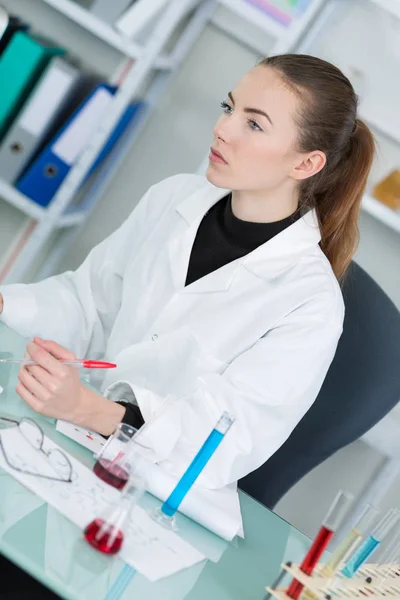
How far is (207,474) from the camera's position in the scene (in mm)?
1222

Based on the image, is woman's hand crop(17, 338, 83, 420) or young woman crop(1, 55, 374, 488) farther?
young woman crop(1, 55, 374, 488)

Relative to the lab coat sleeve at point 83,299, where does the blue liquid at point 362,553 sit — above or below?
above

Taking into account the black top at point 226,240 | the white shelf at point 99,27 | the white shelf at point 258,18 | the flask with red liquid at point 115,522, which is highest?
the white shelf at point 258,18

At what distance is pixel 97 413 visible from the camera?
1.18 metres

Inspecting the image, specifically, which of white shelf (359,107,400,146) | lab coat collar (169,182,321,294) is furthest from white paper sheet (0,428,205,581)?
white shelf (359,107,400,146)

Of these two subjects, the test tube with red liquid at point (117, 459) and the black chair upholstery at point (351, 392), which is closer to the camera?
the test tube with red liquid at point (117, 459)

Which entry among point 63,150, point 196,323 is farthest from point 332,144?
point 63,150

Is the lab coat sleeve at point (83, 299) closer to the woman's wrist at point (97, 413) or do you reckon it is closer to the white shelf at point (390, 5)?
the woman's wrist at point (97, 413)

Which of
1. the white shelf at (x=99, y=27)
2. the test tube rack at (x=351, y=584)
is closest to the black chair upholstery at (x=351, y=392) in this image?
the test tube rack at (x=351, y=584)

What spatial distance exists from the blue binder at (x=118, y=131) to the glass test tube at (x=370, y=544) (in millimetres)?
1686

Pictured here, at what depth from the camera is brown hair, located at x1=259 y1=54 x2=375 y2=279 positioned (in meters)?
1.48

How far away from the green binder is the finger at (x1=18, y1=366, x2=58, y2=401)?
1306 mm

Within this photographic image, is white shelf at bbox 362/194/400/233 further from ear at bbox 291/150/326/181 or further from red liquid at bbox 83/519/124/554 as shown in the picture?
red liquid at bbox 83/519/124/554

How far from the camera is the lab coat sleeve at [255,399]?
1.22 metres
